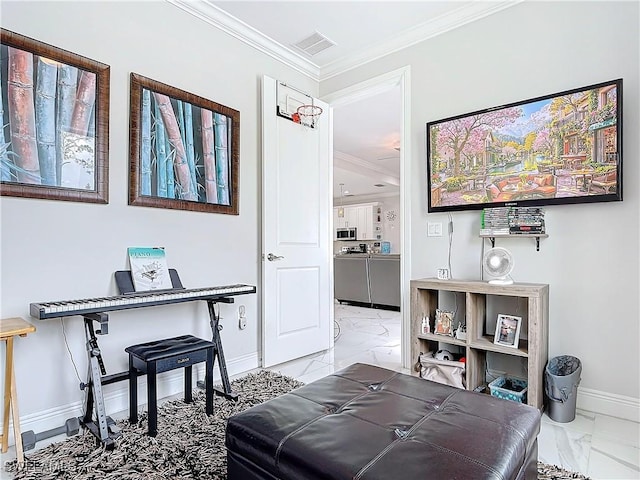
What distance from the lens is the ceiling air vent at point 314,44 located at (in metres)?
3.14

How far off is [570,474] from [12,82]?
319 centimetres

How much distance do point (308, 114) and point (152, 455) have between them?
2.85m

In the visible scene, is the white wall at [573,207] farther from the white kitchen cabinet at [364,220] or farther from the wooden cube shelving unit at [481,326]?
the white kitchen cabinet at [364,220]

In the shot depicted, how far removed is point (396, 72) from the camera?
3.20m

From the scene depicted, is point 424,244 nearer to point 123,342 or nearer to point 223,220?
point 223,220

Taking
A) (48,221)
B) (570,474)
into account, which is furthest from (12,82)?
(570,474)

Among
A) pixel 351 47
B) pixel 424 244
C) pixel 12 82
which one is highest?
pixel 351 47

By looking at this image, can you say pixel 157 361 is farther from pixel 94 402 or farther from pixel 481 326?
pixel 481 326

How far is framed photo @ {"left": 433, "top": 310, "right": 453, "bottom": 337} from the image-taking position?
2678 millimetres

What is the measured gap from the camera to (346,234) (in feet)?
37.5

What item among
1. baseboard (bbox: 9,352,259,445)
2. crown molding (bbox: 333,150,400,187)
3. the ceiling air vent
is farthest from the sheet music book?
crown molding (bbox: 333,150,400,187)

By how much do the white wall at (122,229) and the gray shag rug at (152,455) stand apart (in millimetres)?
344

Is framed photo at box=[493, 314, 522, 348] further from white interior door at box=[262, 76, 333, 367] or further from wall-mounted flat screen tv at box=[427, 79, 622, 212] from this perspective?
white interior door at box=[262, 76, 333, 367]

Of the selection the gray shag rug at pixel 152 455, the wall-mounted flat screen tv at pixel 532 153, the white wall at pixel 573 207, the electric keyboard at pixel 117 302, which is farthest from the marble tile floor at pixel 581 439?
the wall-mounted flat screen tv at pixel 532 153
